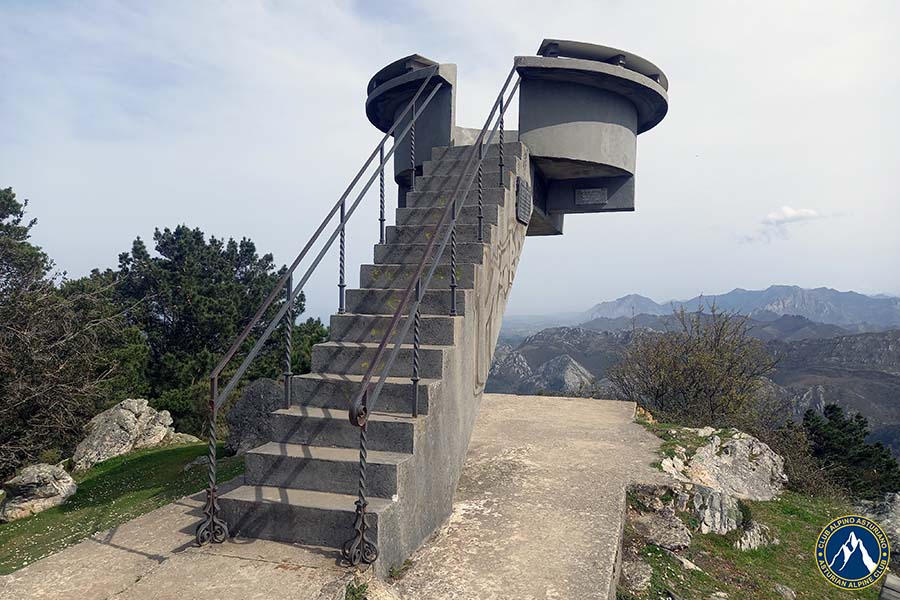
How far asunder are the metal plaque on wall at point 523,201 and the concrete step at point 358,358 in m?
2.89

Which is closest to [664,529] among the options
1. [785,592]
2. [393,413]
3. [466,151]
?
[785,592]

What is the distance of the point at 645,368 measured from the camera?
52.3 feet

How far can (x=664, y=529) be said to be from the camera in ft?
15.9

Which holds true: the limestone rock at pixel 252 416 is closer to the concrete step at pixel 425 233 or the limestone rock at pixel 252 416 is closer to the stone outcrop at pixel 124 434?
the stone outcrop at pixel 124 434

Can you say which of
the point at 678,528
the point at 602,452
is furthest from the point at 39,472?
the point at 678,528

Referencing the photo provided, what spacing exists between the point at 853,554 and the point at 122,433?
12517mm

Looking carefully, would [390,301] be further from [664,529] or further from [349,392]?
[664,529]

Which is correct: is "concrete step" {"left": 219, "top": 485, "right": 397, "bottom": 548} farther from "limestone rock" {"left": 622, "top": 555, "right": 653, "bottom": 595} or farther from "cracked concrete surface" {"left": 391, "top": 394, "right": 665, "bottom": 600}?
"limestone rock" {"left": 622, "top": 555, "right": 653, "bottom": 595}

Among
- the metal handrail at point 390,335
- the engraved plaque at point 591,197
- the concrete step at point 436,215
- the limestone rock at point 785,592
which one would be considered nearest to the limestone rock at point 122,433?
the concrete step at point 436,215

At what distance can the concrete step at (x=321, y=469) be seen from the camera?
351 centimetres

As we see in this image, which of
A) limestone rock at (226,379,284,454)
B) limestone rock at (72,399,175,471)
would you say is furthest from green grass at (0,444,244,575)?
limestone rock at (226,379,284,454)

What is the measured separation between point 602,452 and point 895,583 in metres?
3.16

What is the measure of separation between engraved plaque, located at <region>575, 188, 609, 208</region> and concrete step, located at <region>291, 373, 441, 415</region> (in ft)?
17.4

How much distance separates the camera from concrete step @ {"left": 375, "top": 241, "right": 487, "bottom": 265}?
203 inches
